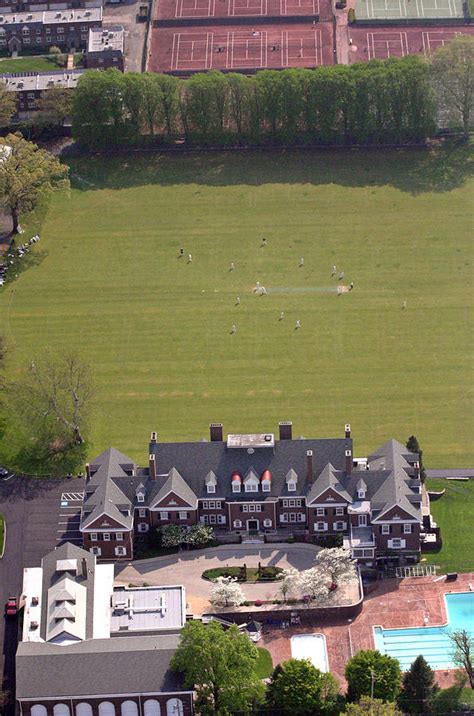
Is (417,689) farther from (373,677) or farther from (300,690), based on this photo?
(300,690)

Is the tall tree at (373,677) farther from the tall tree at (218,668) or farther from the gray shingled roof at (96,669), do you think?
the gray shingled roof at (96,669)

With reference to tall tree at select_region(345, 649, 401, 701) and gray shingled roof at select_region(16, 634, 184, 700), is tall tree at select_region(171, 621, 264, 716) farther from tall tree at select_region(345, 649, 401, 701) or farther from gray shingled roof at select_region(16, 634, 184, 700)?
tall tree at select_region(345, 649, 401, 701)

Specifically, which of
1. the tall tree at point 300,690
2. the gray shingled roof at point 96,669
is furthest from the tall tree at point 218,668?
the gray shingled roof at point 96,669

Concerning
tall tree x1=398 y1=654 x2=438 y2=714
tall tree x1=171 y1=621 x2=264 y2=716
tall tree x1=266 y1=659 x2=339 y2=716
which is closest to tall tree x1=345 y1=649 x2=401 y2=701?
tall tree x1=398 y1=654 x2=438 y2=714

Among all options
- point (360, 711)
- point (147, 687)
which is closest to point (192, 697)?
point (147, 687)

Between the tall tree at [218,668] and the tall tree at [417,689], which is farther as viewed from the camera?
the tall tree at [417,689]

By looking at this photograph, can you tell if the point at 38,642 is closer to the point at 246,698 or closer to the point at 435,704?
the point at 246,698
